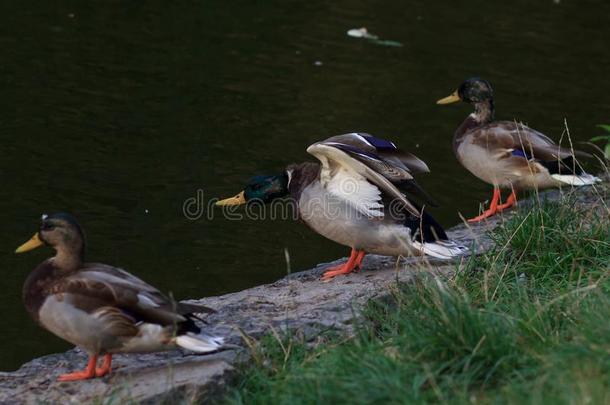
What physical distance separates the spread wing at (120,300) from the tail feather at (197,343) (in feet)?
0.24

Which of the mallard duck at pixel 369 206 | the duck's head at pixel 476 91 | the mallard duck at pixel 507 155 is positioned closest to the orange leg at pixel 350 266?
the mallard duck at pixel 369 206

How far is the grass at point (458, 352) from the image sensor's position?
3.78m

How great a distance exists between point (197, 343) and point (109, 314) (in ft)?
1.21

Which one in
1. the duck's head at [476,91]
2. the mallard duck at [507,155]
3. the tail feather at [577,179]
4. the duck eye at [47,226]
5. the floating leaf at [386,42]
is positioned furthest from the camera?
the floating leaf at [386,42]

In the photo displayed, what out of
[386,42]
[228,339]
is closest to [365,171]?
[228,339]

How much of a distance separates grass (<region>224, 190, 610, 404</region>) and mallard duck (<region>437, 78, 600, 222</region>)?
2.08 m

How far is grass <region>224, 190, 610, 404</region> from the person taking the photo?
3.78 meters

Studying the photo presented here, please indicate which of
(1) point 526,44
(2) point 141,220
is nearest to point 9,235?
(2) point 141,220

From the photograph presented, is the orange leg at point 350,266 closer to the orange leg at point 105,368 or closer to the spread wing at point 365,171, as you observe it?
the spread wing at point 365,171

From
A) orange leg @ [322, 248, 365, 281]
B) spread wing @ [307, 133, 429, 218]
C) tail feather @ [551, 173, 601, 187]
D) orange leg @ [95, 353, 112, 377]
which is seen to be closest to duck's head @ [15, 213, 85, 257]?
orange leg @ [95, 353, 112, 377]

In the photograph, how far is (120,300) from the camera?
14.7 ft

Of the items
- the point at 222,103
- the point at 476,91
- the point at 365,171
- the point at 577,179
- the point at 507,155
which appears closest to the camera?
the point at 365,171

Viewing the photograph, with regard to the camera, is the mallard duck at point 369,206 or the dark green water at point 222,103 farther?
the dark green water at point 222,103

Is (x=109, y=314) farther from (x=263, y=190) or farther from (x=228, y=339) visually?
(x=263, y=190)
